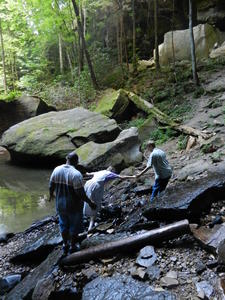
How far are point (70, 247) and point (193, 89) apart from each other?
41.9ft

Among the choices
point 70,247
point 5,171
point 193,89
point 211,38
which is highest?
point 211,38

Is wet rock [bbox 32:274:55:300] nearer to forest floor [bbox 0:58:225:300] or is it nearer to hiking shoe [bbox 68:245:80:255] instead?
forest floor [bbox 0:58:225:300]

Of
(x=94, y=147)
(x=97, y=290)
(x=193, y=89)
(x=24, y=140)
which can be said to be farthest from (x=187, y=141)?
(x=97, y=290)

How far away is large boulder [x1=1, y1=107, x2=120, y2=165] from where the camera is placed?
1389 cm

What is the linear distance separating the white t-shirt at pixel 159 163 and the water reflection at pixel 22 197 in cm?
385

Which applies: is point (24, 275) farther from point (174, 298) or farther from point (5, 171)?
point (5, 171)

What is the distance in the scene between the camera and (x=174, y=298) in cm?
403

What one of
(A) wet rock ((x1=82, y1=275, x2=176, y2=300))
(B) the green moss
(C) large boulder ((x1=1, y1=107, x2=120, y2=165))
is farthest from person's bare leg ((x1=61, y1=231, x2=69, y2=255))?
(B) the green moss

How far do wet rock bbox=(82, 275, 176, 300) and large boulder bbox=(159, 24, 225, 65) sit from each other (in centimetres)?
1870

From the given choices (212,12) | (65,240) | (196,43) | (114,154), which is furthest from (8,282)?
(212,12)

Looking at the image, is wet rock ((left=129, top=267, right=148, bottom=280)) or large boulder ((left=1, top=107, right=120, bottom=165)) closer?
wet rock ((left=129, top=267, right=148, bottom=280))

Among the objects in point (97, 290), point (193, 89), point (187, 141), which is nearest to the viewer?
point (97, 290)

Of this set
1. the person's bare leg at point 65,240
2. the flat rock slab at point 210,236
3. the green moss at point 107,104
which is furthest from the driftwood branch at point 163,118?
the person's bare leg at point 65,240

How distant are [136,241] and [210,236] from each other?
1159 mm
